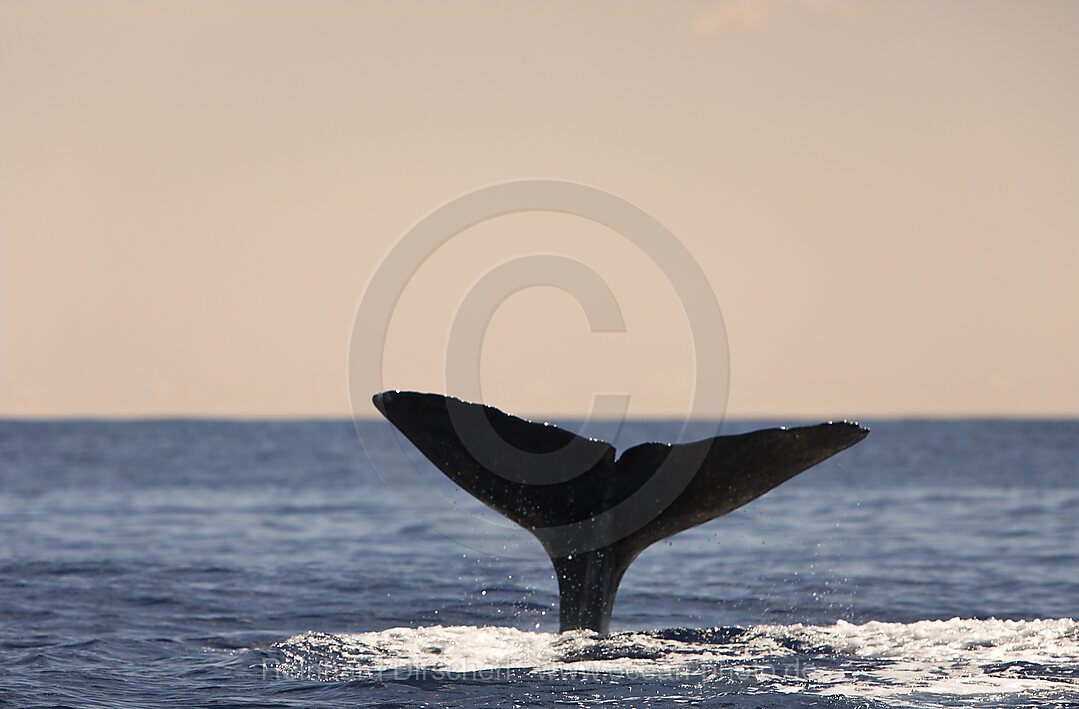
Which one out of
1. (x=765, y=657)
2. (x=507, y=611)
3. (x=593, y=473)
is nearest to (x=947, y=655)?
(x=765, y=657)

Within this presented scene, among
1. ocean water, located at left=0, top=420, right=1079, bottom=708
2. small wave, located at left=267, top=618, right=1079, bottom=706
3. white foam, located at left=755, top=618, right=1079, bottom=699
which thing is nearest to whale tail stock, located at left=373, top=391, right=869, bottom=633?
small wave, located at left=267, top=618, right=1079, bottom=706

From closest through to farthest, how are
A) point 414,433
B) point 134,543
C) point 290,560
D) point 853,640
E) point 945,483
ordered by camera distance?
point 414,433 < point 853,640 < point 290,560 < point 134,543 < point 945,483

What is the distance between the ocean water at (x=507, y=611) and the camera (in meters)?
7.80

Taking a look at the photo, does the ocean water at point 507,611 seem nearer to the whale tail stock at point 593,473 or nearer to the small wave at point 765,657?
the small wave at point 765,657

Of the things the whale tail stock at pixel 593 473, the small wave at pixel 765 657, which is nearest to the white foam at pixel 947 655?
the small wave at pixel 765 657

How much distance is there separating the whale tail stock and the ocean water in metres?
0.89

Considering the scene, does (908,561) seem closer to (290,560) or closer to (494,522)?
(290,560)

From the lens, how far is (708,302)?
13164 millimetres

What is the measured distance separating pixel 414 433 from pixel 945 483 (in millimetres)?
31713

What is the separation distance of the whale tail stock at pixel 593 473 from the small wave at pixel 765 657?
1.97ft

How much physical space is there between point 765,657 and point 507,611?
148 inches

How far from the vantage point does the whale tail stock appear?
7.22 m

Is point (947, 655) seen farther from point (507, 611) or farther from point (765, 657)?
point (507, 611)

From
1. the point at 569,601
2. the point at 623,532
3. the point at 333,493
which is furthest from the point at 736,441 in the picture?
the point at 333,493
